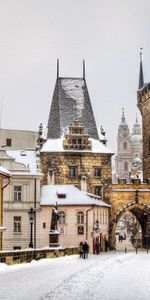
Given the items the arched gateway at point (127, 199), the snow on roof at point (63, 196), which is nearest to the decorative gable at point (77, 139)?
the arched gateway at point (127, 199)

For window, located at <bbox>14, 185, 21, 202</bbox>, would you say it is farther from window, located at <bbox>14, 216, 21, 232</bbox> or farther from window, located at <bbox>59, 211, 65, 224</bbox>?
window, located at <bbox>59, 211, 65, 224</bbox>

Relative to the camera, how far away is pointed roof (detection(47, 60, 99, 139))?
71188 millimetres

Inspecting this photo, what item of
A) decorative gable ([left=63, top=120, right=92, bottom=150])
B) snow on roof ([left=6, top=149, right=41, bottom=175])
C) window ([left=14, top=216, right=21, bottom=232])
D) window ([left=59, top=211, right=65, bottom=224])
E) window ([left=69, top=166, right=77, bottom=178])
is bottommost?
window ([left=14, top=216, right=21, bottom=232])

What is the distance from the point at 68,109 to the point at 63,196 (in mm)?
14648

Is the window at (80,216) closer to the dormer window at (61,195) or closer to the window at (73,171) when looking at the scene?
the dormer window at (61,195)

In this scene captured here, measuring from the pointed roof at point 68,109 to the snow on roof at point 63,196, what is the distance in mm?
10531

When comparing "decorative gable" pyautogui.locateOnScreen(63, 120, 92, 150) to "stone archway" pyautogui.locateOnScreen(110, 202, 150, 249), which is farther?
"stone archway" pyautogui.locateOnScreen(110, 202, 150, 249)

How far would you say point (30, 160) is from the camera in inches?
2771

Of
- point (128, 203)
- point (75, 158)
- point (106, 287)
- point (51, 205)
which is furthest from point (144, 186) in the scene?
point (106, 287)

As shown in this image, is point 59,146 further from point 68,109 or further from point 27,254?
point 27,254

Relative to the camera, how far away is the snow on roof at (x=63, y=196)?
192ft

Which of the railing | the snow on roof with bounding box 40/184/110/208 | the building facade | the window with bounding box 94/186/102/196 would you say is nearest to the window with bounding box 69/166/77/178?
the window with bounding box 94/186/102/196

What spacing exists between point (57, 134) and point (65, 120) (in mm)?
1682

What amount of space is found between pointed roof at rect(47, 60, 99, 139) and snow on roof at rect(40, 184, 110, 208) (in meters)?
10.5
